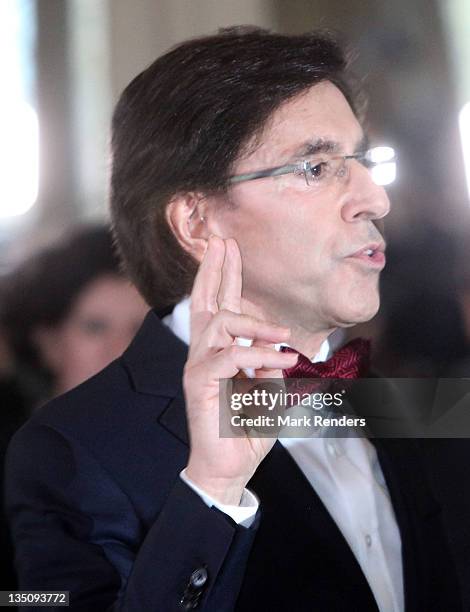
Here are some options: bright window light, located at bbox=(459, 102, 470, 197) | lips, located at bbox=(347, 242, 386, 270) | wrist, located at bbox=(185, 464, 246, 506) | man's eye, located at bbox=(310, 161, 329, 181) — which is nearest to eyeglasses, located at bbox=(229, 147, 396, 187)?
man's eye, located at bbox=(310, 161, 329, 181)

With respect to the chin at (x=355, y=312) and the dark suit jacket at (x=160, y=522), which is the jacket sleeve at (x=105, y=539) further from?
the chin at (x=355, y=312)

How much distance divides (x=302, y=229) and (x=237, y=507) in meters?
0.47

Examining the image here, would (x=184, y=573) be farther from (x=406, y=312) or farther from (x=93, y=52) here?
(x=93, y=52)

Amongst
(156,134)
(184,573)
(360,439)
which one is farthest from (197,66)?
(184,573)

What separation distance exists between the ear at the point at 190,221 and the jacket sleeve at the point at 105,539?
1.27 ft

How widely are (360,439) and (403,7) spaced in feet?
2.69

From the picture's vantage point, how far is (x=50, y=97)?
149cm

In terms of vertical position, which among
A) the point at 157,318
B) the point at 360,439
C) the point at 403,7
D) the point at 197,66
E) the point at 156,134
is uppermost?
the point at 403,7

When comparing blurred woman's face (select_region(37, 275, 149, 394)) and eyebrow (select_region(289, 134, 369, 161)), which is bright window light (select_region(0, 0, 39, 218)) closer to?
blurred woman's face (select_region(37, 275, 149, 394))

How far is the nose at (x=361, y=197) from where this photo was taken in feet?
4.35

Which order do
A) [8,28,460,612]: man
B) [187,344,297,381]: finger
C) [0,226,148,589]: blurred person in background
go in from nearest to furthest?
[187,344,297,381]: finger, [8,28,460,612]: man, [0,226,148,589]: blurred person in background

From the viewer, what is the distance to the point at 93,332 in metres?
1.45

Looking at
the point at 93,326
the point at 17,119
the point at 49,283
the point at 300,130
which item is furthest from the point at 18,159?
the point at 300,130

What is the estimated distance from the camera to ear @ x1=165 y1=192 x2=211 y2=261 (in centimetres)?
135
